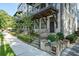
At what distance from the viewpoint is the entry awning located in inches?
136

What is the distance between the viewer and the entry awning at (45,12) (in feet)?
11.4

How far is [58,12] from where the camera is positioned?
11.3ft

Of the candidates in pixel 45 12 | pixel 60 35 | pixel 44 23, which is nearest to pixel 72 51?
pixel 60 35

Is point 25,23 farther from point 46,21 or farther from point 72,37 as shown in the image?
point 72,37

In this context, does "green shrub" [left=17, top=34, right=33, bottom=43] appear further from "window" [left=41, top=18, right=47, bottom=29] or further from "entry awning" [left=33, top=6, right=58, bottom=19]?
"entry awning" [left=33, top=6, right=58, bottom=19]

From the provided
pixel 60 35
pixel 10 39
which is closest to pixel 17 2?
pixel 10 39

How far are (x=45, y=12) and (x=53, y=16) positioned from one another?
0.68 feet

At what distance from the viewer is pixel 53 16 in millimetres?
3508

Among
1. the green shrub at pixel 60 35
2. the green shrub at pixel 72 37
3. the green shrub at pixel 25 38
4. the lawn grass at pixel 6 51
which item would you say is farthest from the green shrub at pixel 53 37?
the lawn grass at pixel 6 51

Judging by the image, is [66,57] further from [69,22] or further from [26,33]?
[26,33]

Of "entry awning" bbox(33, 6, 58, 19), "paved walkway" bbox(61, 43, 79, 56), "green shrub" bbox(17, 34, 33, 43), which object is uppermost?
"entry awning" bbox(33, 6, 58, 19)

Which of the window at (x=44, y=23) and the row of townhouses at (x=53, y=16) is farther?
Answer: the window at (x=44, y=23)

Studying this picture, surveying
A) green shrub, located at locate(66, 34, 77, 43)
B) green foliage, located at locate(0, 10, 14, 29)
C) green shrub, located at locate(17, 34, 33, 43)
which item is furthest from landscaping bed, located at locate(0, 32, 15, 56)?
green shrub, located at locate(66, 34, 77, 43)

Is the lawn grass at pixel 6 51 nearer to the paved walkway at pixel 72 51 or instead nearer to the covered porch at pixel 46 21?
the covered porch at pixel 46 21
